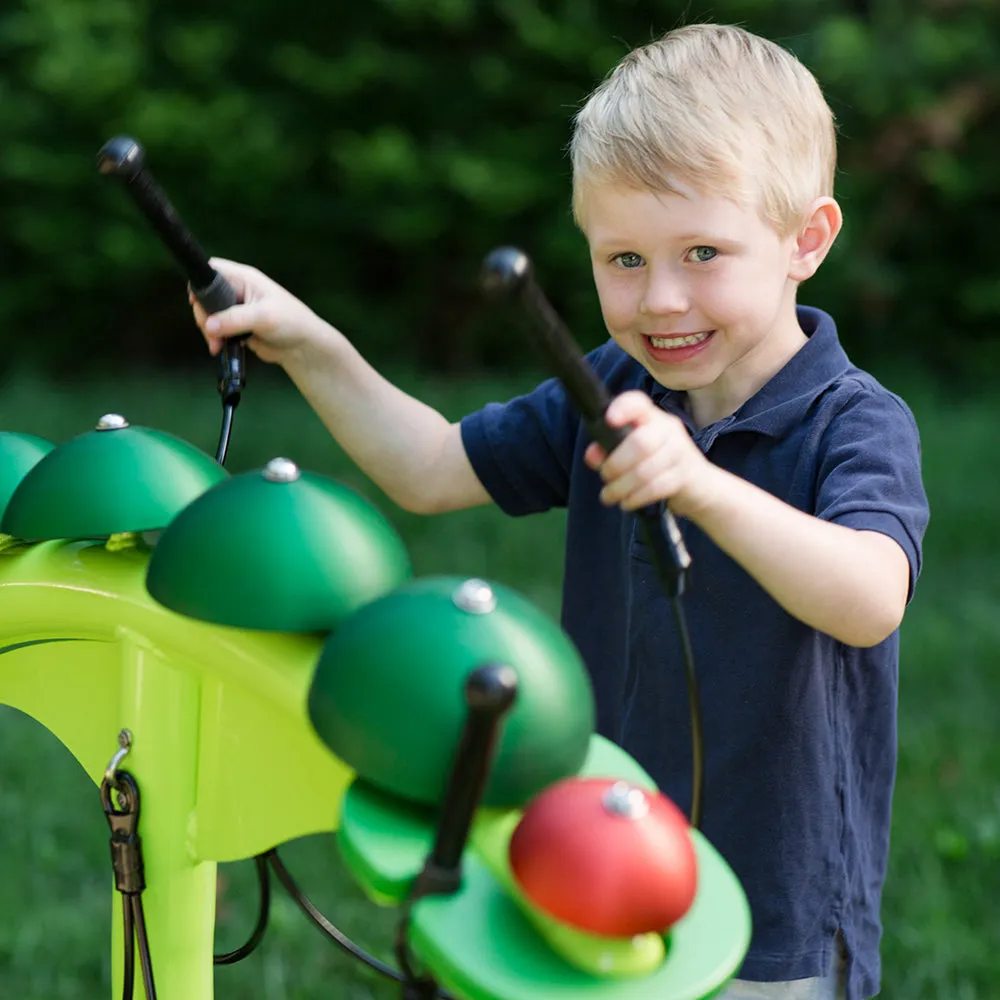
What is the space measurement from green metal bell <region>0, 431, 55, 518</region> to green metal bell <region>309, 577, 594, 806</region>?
42cm

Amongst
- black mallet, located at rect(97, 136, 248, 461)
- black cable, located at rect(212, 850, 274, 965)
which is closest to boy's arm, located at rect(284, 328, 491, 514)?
black mallet, located at rect(97, 136, 248, 461)

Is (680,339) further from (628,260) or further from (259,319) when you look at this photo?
(259,319)

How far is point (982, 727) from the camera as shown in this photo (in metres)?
2.77

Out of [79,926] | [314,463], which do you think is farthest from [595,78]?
[79,926]

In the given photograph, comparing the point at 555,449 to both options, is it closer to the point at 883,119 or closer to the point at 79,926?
the point at 79,926

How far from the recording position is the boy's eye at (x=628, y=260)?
47.6 inches

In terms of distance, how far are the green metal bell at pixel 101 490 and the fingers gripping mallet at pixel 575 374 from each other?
289 millimetres

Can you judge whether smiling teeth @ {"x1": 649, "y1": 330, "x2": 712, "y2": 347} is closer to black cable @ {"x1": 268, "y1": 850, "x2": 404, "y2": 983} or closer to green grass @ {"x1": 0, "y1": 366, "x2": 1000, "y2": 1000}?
black cable @ {"x1": 268, "y1": 850, "x2": 404, "y2": 983}

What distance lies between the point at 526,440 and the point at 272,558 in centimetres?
75

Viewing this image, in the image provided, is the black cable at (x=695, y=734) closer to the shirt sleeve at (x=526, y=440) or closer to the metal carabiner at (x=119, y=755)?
the metal carabiner at (x=119, y=755)

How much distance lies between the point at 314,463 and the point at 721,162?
125 inches

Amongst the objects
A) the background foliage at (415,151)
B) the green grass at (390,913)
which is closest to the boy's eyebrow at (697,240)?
the green grass at (390,913)

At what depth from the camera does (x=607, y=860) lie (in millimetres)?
657

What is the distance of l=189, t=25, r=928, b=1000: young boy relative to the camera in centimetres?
118
